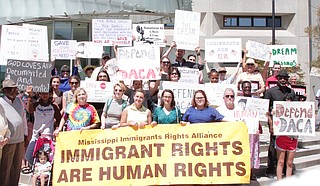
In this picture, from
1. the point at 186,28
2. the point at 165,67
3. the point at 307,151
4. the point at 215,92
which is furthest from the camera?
the point at 307,151

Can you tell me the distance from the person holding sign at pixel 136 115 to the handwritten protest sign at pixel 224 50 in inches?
141

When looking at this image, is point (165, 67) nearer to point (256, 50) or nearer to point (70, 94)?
point (70, 94)

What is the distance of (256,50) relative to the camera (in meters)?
10.1

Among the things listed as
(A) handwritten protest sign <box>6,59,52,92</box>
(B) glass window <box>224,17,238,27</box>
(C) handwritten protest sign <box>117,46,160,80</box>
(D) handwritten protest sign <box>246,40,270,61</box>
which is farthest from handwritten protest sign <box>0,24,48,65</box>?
(B) glass window <box>224,17,238,27</box>

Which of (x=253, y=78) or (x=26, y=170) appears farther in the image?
(x=253, y=78)

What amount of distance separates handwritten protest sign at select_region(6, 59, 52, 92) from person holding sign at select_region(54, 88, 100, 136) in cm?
75

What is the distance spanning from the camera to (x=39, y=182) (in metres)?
6.70

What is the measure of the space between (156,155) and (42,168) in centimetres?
176

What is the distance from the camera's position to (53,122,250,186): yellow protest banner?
657 cm

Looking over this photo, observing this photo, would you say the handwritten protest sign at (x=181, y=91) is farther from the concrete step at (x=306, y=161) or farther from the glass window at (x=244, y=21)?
the glass window at (x=244, y=21)

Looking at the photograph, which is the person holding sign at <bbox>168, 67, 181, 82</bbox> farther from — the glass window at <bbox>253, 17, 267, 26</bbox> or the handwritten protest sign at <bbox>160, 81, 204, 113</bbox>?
the glass window at <bbox>253, 17, 267, 26</bbox>

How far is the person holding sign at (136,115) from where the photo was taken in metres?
6.70

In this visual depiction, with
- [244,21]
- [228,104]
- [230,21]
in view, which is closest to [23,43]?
[228,104]

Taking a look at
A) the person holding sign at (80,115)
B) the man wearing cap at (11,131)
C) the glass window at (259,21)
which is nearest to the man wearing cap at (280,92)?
the person holding sign at (80,115)
